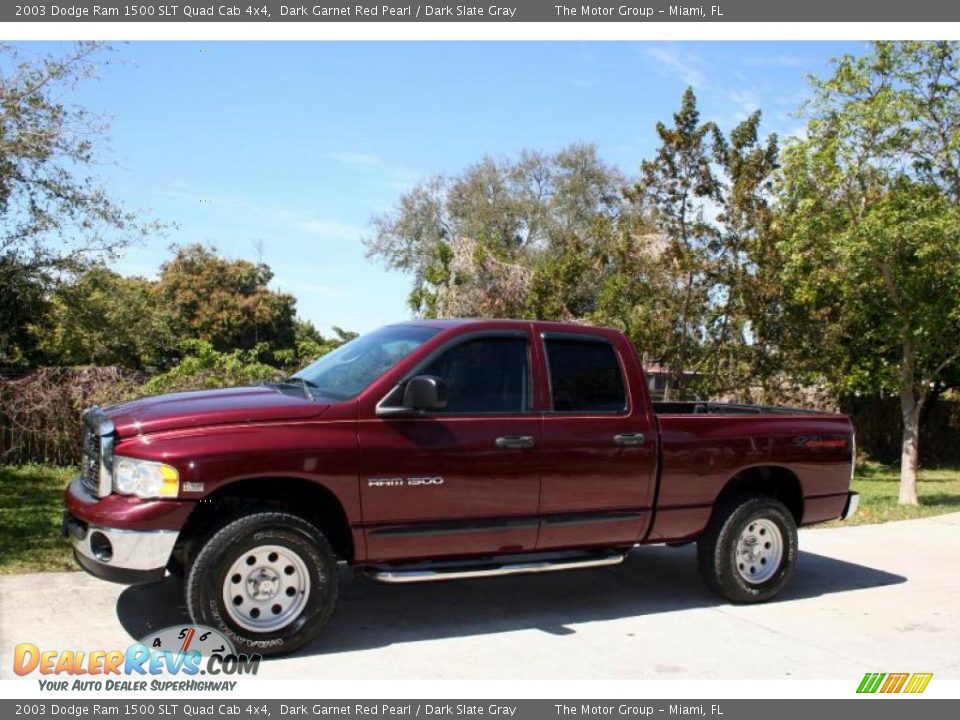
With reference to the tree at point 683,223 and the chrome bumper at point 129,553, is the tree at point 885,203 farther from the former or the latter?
the chrome bumper at point 129,553

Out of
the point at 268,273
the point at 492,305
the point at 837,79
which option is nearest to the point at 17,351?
the point at 492,305

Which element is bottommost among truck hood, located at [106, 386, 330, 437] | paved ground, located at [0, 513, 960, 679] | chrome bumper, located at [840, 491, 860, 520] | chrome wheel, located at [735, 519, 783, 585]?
paved ground, located at [0, 513, 960, 679]

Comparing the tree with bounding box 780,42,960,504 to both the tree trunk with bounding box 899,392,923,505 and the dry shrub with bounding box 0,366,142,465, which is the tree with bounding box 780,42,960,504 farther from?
the dry shrub with bounding box 0,366,142,465

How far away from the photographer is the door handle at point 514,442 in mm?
6043

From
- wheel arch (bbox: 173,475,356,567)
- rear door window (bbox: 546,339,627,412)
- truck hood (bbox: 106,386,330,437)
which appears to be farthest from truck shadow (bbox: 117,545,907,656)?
rear door window (bbox: 546,339,627,412)

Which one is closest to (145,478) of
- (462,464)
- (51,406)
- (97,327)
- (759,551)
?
(462,464)

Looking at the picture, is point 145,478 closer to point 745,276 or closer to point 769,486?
point 769,486

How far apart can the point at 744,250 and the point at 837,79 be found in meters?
3.58

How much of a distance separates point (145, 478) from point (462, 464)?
1.88 meters

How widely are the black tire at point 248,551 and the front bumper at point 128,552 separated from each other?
0.19 meters

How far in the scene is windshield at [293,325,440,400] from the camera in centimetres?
601
